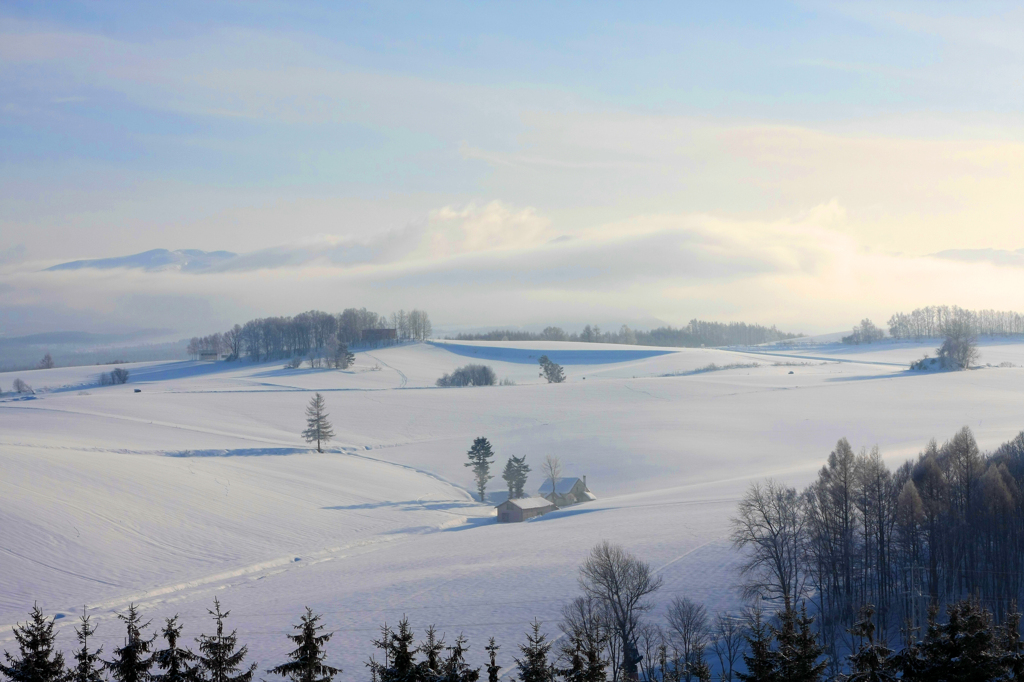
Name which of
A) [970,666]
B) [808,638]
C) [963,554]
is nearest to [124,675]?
[808,638]

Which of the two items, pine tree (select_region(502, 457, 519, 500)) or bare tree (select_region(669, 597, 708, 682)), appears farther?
pine tree (select_region(502, 457, 519, 500))

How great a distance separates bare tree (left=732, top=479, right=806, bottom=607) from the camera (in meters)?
27.5

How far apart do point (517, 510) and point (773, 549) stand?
20649 mm

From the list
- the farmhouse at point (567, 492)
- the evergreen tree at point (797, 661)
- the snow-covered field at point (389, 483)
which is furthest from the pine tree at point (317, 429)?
the evergreen tree at point (797, 661)

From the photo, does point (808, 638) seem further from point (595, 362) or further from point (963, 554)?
point (595, 362)

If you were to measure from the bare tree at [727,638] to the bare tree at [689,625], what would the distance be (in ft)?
1.26

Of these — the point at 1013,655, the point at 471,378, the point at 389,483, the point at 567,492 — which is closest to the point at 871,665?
the point at 1013,655

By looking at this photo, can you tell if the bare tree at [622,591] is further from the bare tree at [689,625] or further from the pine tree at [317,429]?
the pine tree at [317,429]

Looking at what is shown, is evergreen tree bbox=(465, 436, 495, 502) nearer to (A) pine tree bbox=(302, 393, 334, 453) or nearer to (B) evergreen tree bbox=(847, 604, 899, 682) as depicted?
(A) pine tree bbox=(302, 393, 334, 453)

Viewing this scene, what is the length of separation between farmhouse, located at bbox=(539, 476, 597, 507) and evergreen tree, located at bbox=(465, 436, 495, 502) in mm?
5003

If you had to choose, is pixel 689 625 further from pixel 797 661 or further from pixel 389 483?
pixel 389 483

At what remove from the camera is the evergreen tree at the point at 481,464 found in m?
56.1

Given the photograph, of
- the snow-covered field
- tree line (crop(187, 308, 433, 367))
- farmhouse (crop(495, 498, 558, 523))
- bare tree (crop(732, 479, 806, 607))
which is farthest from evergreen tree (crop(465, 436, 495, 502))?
tree line (crop(187, 308, 433, 367))

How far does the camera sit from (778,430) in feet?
217
